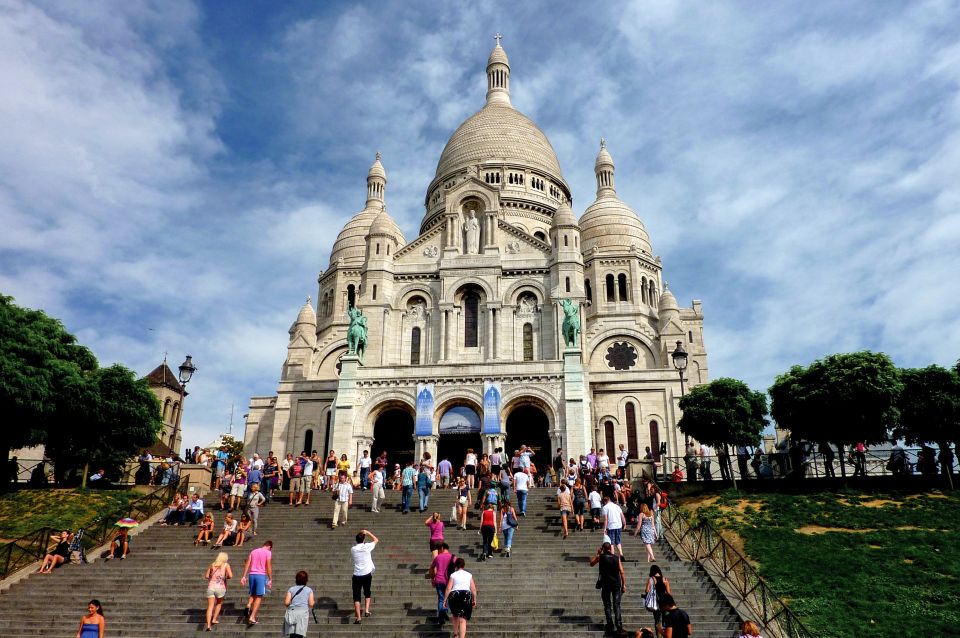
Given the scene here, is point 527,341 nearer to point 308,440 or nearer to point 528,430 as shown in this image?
point 528,430

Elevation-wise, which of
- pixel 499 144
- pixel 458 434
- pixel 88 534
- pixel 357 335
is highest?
pixel 499 144

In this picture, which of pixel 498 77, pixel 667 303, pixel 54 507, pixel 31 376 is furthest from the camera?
pixel 498 77

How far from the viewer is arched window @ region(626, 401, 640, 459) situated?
145ft

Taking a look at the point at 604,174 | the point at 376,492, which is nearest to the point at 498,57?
the point at 604,174

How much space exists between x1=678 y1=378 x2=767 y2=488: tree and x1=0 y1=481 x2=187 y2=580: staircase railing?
20.7 meters

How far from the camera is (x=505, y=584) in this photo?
1752cm

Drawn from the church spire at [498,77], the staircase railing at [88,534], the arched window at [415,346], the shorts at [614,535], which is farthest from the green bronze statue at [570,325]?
the church spire at [498,77]

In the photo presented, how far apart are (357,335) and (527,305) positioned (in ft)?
33.0

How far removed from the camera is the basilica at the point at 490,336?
37500 millimetres

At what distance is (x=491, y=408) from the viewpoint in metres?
36.7

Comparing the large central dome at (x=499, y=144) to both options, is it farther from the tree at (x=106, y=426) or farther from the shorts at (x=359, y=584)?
the shorts at (x=359, y=584)

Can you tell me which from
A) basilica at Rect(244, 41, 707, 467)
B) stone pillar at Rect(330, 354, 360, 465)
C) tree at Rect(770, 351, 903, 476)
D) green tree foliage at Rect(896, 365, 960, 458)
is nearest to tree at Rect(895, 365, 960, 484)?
green tree foliage at Rect(896, 365, 960, 458)

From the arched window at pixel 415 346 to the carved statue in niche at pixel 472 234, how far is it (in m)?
5.75

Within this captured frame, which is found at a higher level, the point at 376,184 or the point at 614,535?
the point at 376,184
